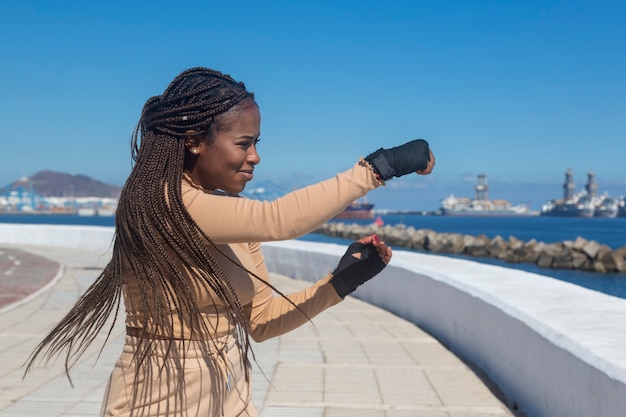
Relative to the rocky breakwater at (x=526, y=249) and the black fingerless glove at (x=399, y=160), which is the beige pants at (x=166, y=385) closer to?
the black fingerless glove at (x=399, y=160)

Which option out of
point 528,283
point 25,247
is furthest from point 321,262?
point 25,247

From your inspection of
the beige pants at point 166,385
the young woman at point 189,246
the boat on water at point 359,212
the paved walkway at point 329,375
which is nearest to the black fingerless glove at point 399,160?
the young woman at point 189,246

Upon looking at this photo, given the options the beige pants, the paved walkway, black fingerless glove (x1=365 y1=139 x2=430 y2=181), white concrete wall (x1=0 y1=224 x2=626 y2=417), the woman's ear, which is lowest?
the paved walkway

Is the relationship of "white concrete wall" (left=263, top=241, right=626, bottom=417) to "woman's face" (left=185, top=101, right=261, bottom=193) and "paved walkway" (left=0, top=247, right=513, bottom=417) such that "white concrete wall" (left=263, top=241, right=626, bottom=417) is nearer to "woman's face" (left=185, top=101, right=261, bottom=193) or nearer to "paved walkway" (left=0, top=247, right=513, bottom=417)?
"paved walkway" (left=0, top=247, right=513, bottom=417)

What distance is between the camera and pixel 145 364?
6.66 feet

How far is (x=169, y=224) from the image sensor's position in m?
1.97

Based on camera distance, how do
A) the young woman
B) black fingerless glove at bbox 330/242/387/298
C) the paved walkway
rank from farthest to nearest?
the paved walkway < black fingerless glove at bbox 330/242/387/298 < the young woman

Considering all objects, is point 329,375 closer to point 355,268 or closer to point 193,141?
point 355,268

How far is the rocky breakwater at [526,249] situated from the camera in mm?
31234

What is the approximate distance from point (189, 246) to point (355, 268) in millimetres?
587

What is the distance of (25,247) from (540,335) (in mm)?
23106

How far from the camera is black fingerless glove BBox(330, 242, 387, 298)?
2324 millimetres

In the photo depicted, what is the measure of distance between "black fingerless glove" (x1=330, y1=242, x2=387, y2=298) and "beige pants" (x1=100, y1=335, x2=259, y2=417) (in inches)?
18.1

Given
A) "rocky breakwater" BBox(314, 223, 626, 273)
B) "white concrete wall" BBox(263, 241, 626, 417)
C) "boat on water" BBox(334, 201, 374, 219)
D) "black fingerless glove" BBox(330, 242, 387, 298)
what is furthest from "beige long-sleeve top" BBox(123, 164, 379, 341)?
"boat on water" BBox(334, 201, 374, 219)
